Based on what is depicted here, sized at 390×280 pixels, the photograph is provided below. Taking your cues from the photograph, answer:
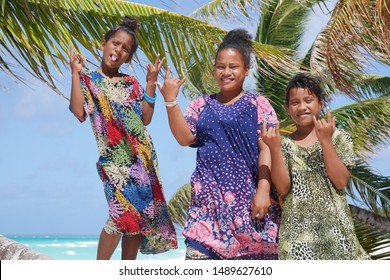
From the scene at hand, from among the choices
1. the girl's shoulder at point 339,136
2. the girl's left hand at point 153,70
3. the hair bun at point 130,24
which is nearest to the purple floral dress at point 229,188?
the girl's shoulder at point 339,136

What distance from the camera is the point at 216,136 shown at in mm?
3875

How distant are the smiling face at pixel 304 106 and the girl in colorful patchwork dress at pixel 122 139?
0.91 meters

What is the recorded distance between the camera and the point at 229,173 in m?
3.82

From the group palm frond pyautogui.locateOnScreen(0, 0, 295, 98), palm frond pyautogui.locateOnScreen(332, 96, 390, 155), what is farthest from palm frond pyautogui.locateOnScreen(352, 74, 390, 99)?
palm frond pyautogui.locateOnScreen(0, 0, 295, 98)

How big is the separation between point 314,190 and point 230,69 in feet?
2.67

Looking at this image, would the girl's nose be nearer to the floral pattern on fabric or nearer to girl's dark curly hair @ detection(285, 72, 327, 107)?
girl's dark curly hair @ detection(285, 72, 327, 107)

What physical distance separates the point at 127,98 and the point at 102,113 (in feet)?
0.61

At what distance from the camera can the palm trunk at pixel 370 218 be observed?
471 inches

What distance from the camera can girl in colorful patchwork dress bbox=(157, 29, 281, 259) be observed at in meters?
3.78

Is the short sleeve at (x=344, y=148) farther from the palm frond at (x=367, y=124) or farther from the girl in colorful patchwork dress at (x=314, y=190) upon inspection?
the palm frond at (x=367, y=124)

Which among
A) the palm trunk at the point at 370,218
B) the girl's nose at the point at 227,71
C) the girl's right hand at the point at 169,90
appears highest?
the girl's nose at the point at 227,71

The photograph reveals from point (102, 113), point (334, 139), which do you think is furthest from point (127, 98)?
point (334, 139)

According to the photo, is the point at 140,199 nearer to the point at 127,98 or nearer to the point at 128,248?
the point at 128,248

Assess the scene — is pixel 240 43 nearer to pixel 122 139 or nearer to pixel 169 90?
pixel 169 90
